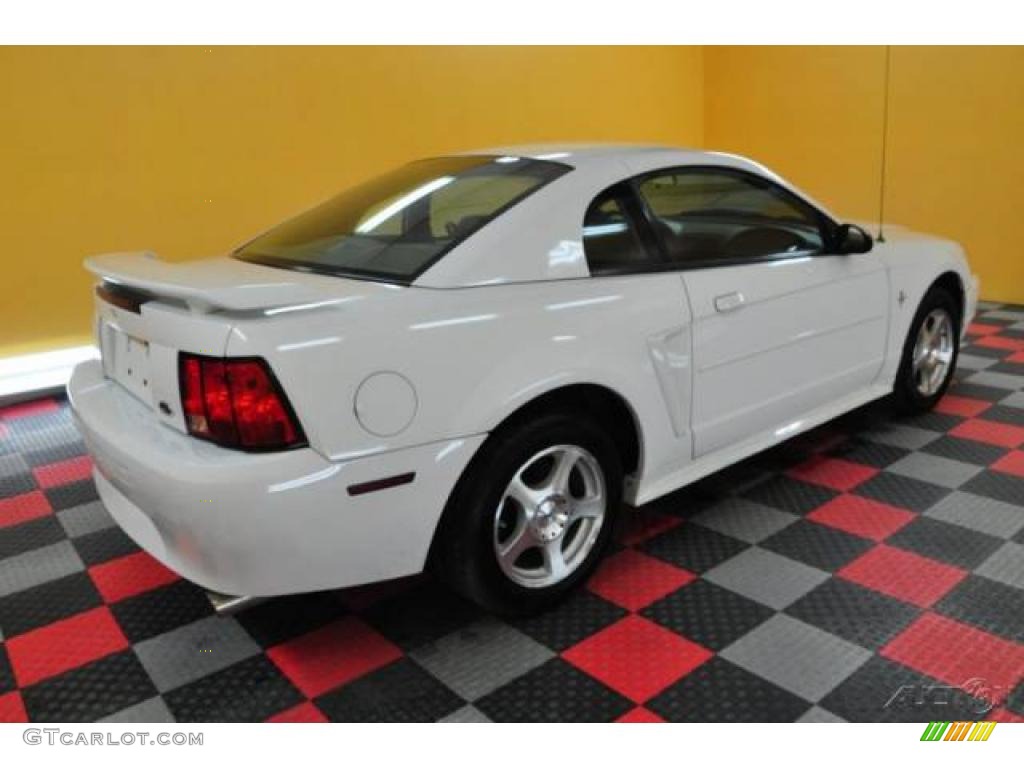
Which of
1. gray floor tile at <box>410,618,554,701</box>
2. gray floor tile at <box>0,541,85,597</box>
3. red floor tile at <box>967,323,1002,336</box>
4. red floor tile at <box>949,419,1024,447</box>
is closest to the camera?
gray floor tile at <box>410,618,554,701</box>

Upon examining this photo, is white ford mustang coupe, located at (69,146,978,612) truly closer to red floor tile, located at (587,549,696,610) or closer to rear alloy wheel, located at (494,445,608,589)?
rear alloy wheel, located at (494,445,608,589)

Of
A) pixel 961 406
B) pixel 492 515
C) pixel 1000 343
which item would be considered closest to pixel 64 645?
pixel 492 515

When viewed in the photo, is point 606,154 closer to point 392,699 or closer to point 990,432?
point 392,699

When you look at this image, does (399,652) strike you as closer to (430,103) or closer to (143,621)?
(143,621)

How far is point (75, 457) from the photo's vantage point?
3.63 metres

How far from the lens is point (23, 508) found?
3117 millimetres

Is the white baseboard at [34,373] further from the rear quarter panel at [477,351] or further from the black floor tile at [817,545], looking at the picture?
the black floor tile at [817,545]

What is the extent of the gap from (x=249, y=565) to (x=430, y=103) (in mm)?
4461

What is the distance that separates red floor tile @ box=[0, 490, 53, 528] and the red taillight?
5.61ft

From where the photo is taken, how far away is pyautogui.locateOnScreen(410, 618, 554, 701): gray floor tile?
1.98m

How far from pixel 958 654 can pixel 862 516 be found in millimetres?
771

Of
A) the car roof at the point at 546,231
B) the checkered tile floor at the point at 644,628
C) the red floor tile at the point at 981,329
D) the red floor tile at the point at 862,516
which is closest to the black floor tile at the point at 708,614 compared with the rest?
the checkered tile floor at the point at 644,628

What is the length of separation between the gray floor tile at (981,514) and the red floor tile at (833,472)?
0.30 m

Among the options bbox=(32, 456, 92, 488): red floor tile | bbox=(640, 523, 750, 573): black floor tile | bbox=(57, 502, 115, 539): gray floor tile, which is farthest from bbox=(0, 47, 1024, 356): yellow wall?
bbox=(640, 523, 750, 573): black floor tile
